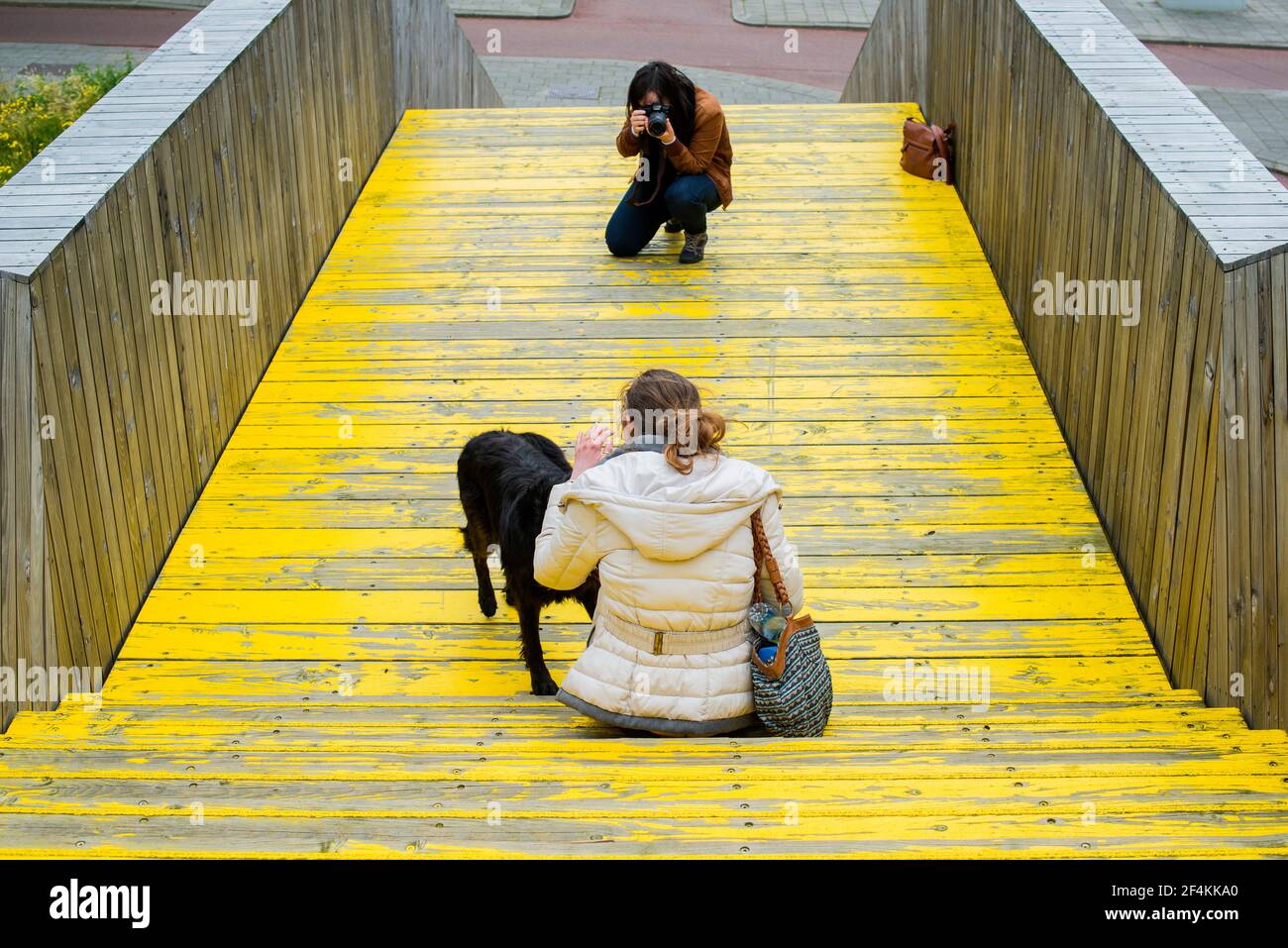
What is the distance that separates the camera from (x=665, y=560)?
12.1 feet

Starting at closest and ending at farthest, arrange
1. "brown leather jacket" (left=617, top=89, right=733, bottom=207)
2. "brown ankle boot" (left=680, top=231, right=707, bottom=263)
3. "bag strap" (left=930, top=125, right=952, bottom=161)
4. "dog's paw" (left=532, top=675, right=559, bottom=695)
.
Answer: "dog's paw" (left=532, top=675, right=559, bottom=695) → "brown leather jacket" (left=617, top=89, right=733, bottom=207) → "brown ankle boot" (left=680, top=231, right=707, bottom=263) → "bag strap" (left=930, top=125, right=952, bottom=161)

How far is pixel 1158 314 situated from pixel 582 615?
2.23 metres

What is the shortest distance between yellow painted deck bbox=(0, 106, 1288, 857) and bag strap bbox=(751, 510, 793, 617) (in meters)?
0.38

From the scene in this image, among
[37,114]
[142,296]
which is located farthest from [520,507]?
[37,114]

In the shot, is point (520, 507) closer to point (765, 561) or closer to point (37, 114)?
point (765, 561)

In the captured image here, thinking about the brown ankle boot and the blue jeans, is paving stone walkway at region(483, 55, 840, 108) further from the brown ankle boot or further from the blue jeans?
the brown ankle boot

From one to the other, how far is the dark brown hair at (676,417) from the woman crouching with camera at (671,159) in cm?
407

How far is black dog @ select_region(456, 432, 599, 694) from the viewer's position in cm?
Result: 441

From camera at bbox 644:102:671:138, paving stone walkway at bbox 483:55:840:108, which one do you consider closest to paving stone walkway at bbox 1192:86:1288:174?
paving stone walkway at bbox 483:55:840:108

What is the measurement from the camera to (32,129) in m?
10.8
